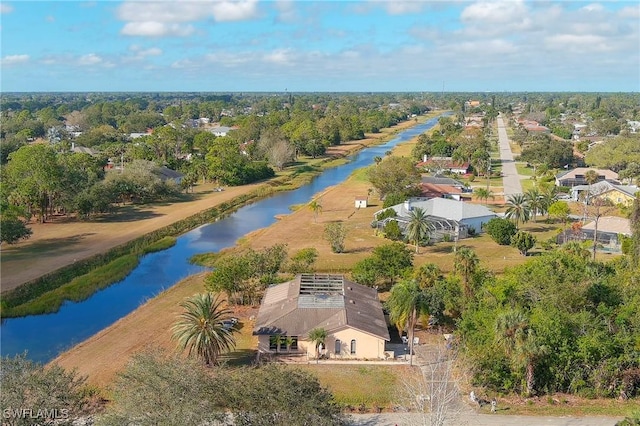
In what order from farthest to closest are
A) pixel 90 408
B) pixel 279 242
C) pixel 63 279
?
pixel 279 242 → pixel 63 279 → pixel 90 408

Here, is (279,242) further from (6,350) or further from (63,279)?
(6,350)

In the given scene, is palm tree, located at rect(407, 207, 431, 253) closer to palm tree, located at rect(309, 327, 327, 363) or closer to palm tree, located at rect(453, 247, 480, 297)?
palm tree, located at rect(453, 247, 480, 297)

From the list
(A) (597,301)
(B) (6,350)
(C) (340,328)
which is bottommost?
(B) (6,350)

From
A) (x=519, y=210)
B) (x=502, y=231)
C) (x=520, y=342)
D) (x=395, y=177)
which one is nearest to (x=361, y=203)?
(x=395, y=177)

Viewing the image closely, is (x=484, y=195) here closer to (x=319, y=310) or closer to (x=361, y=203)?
(x=361, y=203)

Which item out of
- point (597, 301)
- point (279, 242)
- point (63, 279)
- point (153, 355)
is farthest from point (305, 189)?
point (153, 355)

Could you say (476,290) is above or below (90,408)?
above

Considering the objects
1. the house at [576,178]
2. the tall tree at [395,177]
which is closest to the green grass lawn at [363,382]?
the tall tree at [395,177]
